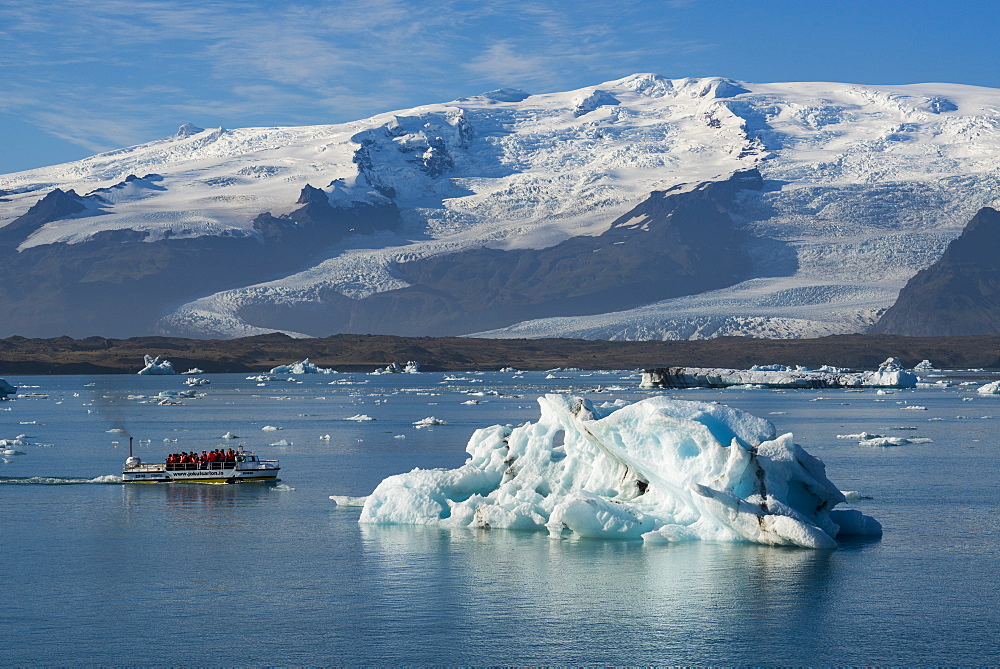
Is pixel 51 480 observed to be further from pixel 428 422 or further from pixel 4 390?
pixel 4 390

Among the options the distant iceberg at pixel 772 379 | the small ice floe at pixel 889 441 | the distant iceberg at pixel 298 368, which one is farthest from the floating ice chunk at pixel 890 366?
the distant iceberg at pixel 298 368

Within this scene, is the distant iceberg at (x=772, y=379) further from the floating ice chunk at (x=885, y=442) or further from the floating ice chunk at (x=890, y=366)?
the floating ice chunk at (x=885, y=442)

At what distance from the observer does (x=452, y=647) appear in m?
16.7

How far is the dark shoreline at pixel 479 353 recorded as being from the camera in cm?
15512

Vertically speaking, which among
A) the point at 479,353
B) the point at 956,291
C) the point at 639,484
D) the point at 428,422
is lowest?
the point at 639,484

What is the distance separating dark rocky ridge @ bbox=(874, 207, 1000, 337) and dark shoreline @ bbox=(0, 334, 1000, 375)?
32.4ft

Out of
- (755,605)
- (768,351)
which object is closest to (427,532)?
(755,605)

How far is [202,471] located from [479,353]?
140473mm

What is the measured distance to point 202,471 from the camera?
39.1 metres

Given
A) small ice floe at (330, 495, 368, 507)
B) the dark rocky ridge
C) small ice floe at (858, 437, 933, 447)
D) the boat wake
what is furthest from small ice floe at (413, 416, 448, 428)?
the dark rocky ridge

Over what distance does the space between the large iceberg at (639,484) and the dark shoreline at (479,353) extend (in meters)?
123

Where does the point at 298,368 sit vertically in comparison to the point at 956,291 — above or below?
below

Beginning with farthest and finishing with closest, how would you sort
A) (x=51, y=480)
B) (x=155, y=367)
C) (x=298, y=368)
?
(x=298, y=368), (x=155, y=367), (x=51, y=480)

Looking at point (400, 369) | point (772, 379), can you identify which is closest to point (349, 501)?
point (772, 379)
